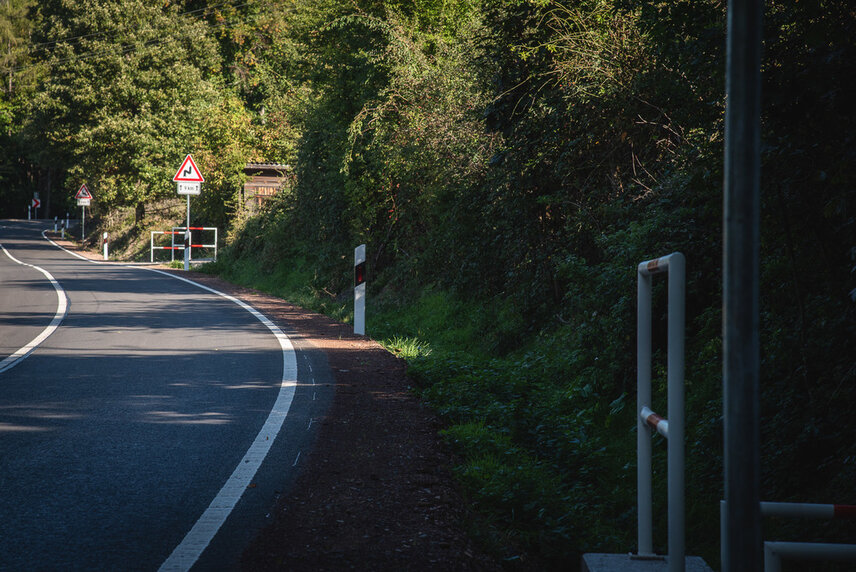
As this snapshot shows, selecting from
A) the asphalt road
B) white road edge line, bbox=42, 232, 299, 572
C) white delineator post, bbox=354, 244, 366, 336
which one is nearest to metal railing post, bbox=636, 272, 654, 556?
the asphalt road

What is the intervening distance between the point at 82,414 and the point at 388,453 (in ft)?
9.00

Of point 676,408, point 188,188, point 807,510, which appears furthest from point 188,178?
point 807,510

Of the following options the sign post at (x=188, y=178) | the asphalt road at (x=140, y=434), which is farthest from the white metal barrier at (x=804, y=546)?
the sign post at (x=188, y=178)

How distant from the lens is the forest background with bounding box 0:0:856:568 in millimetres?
4793

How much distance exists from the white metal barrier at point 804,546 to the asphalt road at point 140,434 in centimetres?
222

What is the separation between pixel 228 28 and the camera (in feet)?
165

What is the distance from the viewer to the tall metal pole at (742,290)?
5.36 feet

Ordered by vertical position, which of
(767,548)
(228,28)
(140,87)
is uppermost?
(228,28)

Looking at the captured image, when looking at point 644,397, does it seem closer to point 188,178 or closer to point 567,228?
point 567,228

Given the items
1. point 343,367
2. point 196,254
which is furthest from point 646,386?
point 196,254

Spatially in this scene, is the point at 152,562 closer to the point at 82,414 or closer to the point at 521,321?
the point at 82,414

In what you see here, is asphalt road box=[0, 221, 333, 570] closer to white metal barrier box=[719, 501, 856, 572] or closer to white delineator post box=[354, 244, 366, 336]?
white delineator post box=[354, 244, 366, 336]

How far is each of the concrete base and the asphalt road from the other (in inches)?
62.3

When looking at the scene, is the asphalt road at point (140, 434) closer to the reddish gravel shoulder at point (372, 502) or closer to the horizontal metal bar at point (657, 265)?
the reddish gravel shoulder at point (372, 502)
